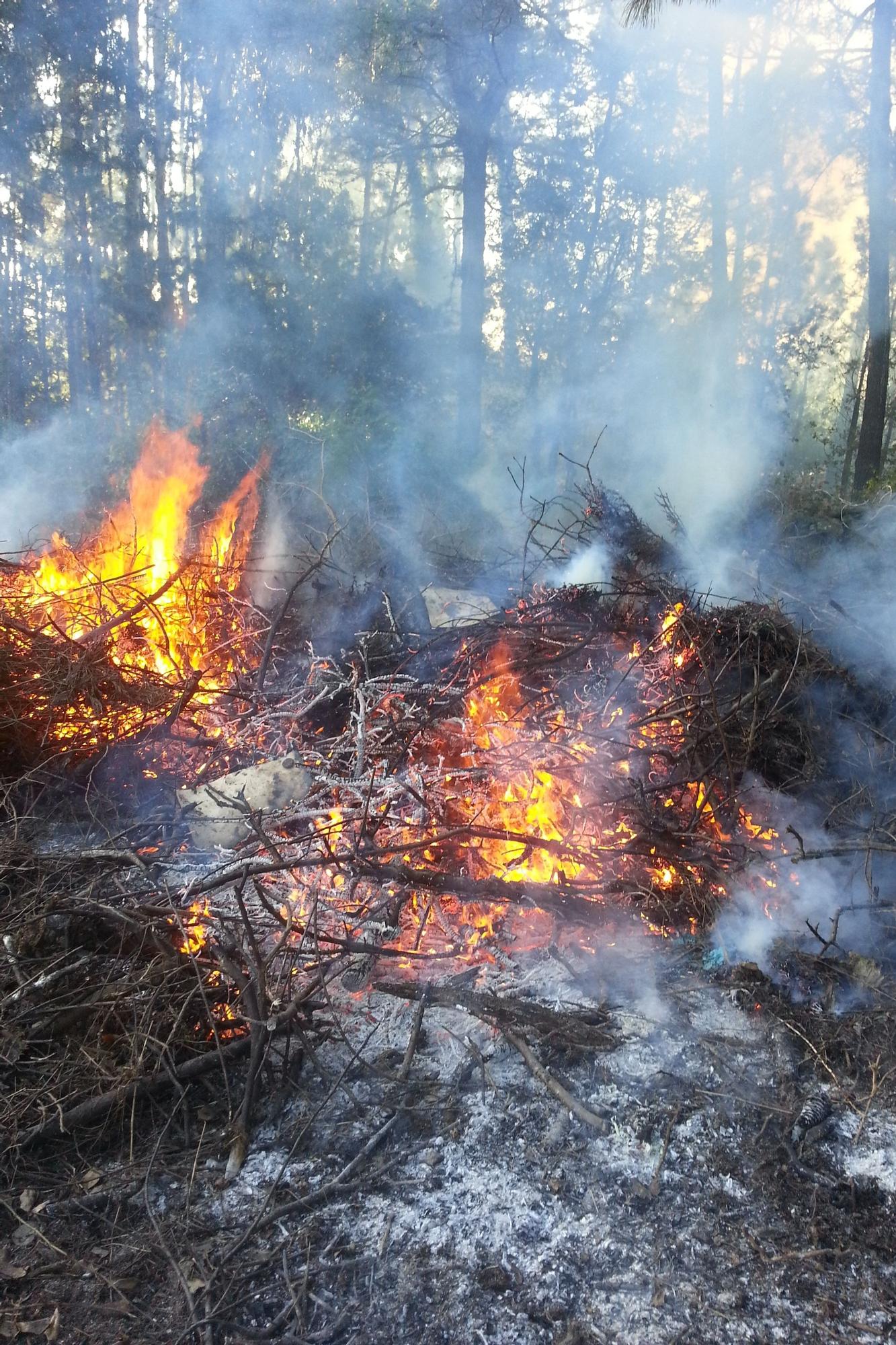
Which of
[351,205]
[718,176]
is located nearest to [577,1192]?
[351,205]

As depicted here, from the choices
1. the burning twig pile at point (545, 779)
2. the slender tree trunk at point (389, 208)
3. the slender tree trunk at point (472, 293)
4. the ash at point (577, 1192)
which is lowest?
the ash at point (577, 1192)

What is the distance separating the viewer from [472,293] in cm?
1404

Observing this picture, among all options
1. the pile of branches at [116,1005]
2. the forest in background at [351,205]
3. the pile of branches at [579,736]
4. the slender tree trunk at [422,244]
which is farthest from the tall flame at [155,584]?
the slender tree trunk at [422,244]

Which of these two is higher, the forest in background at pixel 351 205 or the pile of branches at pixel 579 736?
the forest in background at pixel 351 205

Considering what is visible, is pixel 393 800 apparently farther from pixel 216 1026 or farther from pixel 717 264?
pixel 717 264

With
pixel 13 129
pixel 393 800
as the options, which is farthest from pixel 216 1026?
pixel 13 129

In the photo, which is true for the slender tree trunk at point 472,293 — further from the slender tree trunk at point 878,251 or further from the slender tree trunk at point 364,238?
the slender tree trunk at point 878,251

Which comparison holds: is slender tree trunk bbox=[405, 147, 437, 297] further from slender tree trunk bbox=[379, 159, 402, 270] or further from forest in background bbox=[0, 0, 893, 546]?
forest in background bbox=[0, 0, 893, 546]

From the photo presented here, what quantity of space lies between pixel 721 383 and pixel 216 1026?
19670mm

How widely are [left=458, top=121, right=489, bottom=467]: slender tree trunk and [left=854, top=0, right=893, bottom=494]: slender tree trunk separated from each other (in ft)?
20.2

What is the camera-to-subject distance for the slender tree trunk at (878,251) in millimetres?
11344

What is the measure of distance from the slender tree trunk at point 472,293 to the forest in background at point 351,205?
0.05 metres

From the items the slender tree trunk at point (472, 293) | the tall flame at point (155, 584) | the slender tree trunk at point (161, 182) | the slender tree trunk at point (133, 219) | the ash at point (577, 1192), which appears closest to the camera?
the ash at point (577, 1192)

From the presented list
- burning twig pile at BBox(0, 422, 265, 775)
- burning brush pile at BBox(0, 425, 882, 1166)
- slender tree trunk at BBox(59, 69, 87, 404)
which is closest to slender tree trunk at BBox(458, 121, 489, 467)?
burning twig pile at BBox(0, 422, 265, 775)
